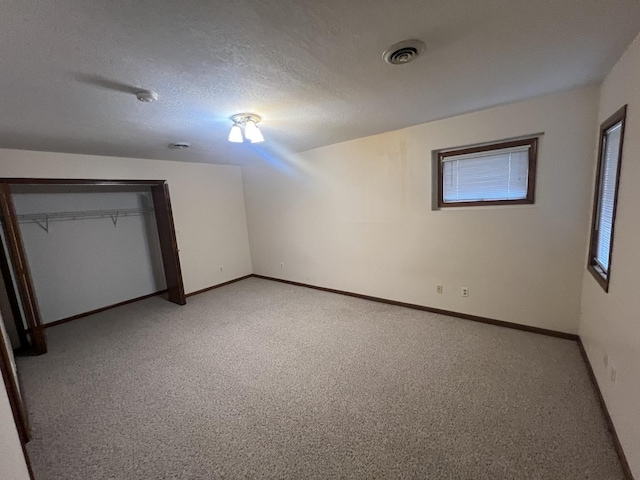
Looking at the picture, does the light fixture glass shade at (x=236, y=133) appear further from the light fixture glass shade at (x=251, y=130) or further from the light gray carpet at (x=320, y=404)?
the light gray carpet at (x=320, y=404)

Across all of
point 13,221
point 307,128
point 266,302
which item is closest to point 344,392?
point 266,302

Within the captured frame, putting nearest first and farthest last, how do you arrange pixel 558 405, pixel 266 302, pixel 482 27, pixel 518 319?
1. pixel 482 27
2. pixel 558 405
3. pixel 518 319
4. pixel 266 302

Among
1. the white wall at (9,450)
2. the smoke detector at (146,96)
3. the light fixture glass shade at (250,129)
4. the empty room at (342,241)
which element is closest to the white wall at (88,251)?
the empty room at (342,241)

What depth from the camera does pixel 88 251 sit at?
414 cm

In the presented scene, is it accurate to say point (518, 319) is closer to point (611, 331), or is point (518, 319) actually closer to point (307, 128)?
Answer: point (611, 331)

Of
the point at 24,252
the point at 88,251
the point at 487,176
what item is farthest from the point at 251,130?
the point at 88,251

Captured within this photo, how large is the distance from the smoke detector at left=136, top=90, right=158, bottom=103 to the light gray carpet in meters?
2.32

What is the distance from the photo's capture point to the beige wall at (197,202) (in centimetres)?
349

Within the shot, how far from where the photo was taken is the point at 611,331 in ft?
5.53

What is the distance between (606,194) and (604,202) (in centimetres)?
7

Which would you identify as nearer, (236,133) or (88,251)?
(236,133)

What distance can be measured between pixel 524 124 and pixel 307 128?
2164 millimetres

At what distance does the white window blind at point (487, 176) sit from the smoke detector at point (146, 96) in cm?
293

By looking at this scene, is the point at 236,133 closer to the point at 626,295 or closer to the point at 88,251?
the point at 626,295
